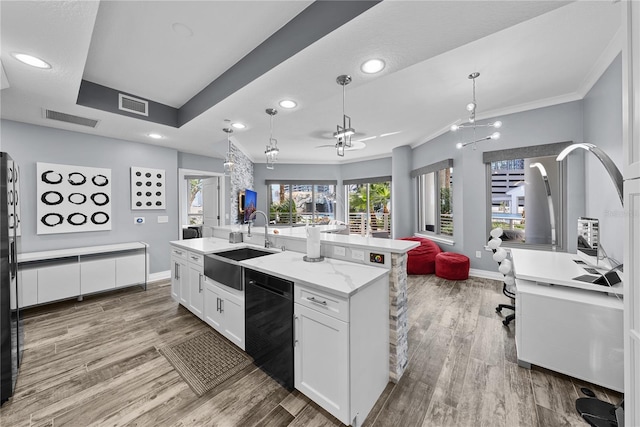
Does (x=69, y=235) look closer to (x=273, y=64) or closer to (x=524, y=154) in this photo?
(x=273, y=64)

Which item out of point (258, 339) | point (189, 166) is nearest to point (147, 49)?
point (258, 339)

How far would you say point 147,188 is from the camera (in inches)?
168

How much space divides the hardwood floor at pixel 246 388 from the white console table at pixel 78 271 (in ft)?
1.45

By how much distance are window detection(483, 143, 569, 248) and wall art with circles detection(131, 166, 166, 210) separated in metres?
5.75

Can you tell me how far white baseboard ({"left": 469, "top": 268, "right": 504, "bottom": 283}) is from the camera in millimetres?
4125

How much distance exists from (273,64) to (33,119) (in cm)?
350

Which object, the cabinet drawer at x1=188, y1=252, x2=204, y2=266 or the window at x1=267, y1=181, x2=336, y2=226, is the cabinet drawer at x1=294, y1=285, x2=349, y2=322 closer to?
the cabinet drawer at x1=188, y1=252, x2=204, y2=266

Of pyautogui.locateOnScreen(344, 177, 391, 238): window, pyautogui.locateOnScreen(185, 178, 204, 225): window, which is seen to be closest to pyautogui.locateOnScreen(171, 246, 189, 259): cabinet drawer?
pyautogui.locateOnScreen(344, 177, 391, 238): window

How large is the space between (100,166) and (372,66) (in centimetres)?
432

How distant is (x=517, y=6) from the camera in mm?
1360

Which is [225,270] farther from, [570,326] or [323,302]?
[570,326]

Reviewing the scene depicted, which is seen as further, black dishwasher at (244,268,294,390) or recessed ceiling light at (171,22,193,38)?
recessed ceiling light at (171,22,193,38)

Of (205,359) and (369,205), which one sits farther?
(369,205)

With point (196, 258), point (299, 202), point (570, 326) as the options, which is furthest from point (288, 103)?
point (299, 202)
